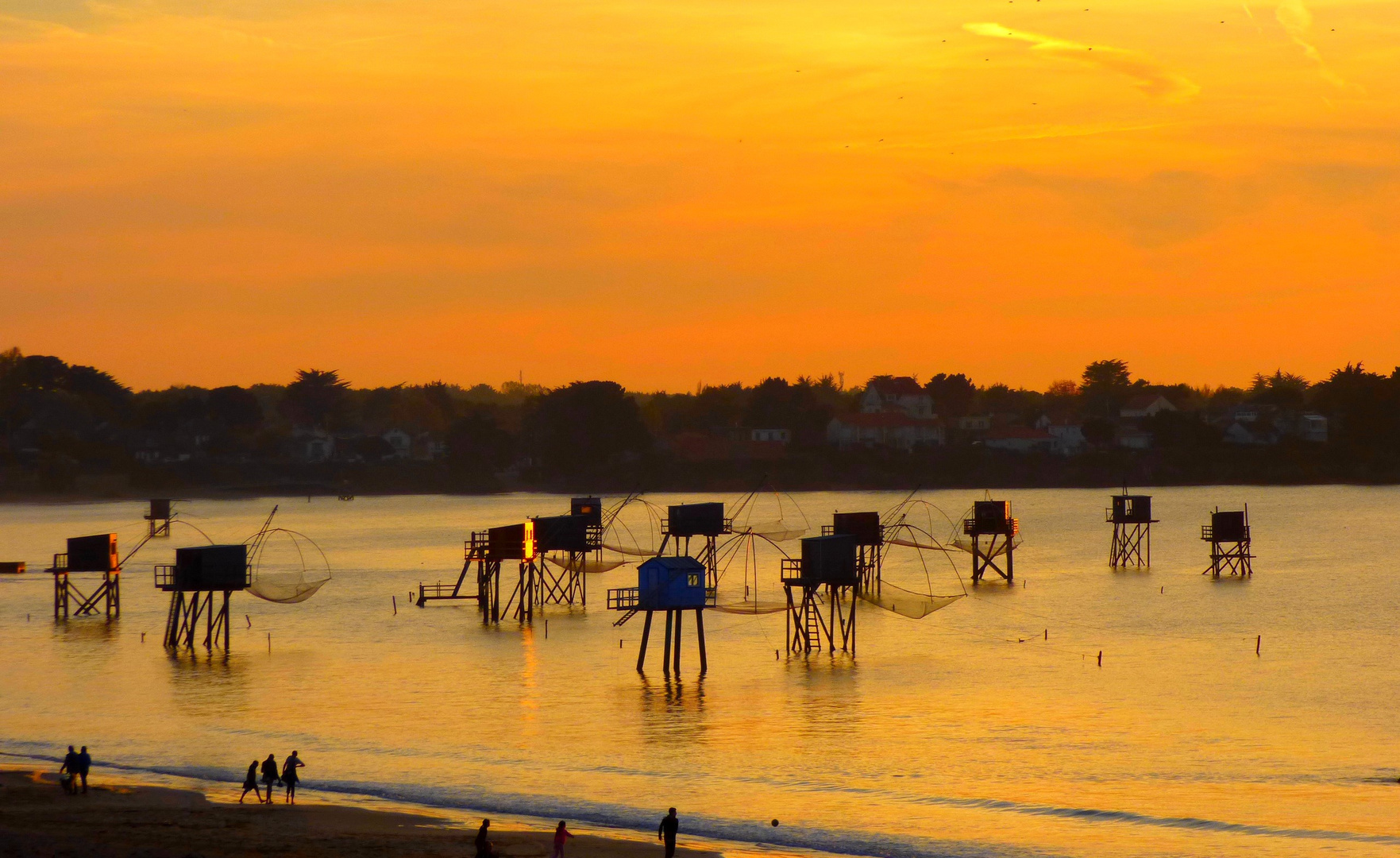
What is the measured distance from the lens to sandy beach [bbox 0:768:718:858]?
116ft

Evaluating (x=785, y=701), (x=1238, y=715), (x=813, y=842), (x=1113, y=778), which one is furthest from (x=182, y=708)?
(x=1238, y=715)

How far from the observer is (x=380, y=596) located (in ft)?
354

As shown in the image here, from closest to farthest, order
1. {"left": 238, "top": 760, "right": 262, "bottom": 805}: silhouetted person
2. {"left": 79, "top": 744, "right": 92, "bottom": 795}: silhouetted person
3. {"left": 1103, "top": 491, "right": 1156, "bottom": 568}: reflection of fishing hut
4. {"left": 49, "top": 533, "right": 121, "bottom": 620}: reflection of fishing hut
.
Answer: {"left": 79, "top": 744, "right": 92, "bottom": 795}: silhouetted person
{"left": 238, "top": 760, "right": 262, "bottom": 805}: silhouetted person
{"left": 49, "top": 533, "right": 121, "bottom": 620}: reflection of fishing hut
{"left": 1103, "top": 491, "right": 1156, "bottom": 568}: reflection of fishing hut

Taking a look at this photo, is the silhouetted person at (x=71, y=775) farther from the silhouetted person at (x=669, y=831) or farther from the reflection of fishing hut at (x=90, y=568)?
the reflection of fishing hut at (x=90, y=568)

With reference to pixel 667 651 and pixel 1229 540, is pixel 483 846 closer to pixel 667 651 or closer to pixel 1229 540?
pixel 667 651

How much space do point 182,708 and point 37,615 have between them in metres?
40.9

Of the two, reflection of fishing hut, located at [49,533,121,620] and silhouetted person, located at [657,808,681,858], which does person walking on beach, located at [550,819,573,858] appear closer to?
silhouetted person, located at [657,808,681,858]

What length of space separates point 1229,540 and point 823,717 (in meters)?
71.1

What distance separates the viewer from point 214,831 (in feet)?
124

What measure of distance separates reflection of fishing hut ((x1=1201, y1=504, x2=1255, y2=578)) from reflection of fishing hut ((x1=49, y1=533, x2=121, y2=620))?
78.6m

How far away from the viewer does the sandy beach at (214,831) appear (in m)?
35.4

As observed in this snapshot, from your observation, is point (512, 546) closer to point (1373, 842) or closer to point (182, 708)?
point (182, 708)

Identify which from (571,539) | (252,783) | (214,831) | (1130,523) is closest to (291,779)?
(252,783)

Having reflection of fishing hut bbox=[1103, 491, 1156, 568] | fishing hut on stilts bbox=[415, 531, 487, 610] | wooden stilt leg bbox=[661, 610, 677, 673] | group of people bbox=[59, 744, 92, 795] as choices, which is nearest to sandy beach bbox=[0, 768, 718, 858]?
group of people bbox=[59, 744, 92, 795]
